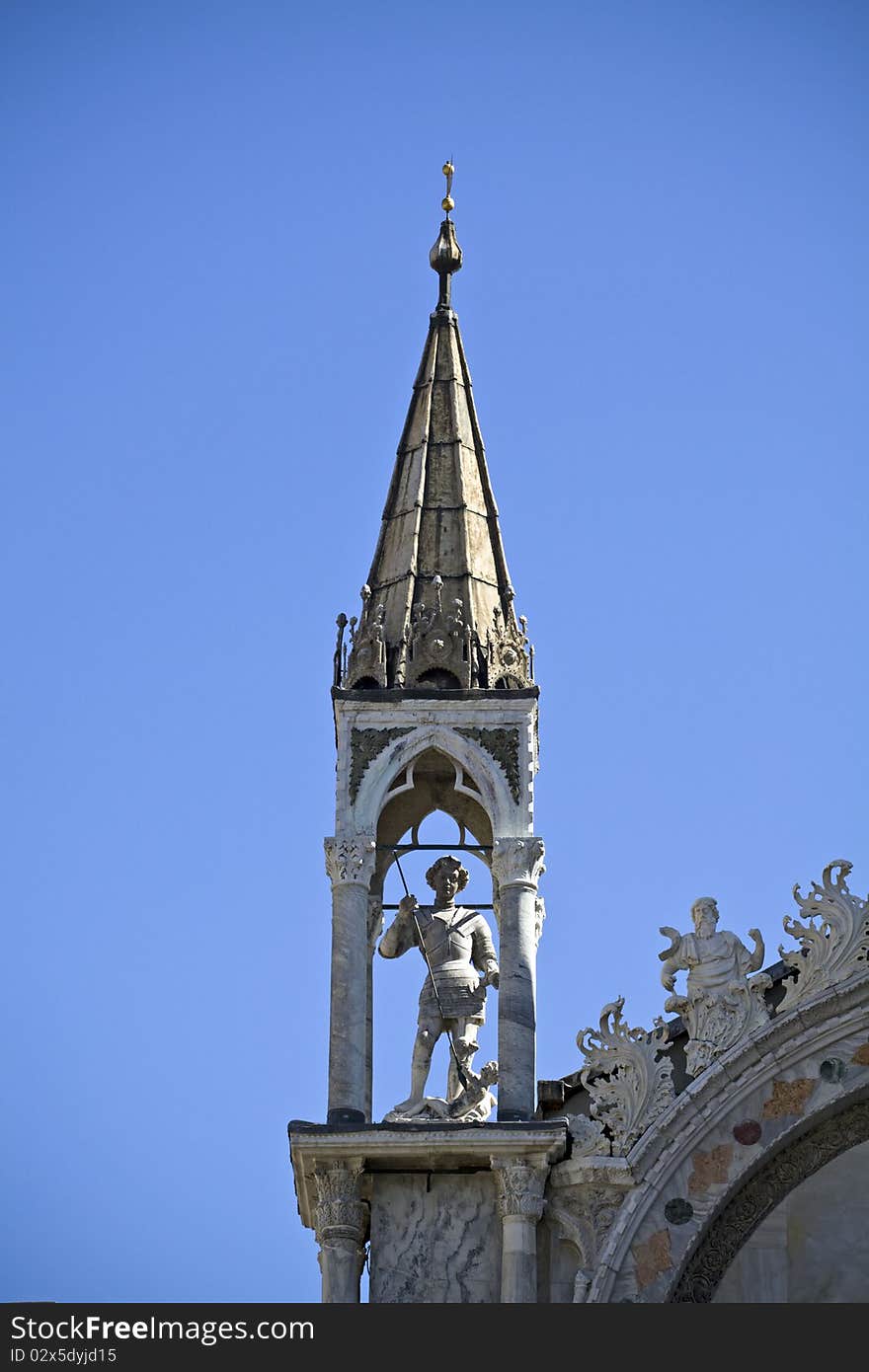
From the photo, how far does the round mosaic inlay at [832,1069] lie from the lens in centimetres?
3045

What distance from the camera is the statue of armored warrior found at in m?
31.0

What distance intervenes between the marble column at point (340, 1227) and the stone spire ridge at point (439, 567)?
13.5 feet

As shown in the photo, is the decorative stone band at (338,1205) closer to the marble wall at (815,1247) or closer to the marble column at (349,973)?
the marble column at (349,973)

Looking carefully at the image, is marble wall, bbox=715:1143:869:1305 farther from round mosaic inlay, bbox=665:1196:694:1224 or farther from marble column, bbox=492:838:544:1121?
marble column, bbox=492:838:544:1121

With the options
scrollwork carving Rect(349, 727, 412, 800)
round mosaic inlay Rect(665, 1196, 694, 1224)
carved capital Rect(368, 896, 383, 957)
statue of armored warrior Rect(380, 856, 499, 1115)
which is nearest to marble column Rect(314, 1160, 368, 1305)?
statue of armored warrior Rect(380, 856, 499, 1115)

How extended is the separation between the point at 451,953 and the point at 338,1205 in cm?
248

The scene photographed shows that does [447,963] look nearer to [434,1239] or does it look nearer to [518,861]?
[518,861]

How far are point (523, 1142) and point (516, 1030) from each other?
109cm

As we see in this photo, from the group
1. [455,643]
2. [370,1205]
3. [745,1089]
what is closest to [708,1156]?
[745,1089]

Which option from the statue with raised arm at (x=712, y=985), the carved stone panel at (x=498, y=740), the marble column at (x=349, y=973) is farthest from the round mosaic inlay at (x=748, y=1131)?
the carved stone panel at (x=498, y=740)

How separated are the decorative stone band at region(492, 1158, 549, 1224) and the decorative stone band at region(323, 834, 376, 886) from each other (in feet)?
8.69

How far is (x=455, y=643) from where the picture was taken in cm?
3206

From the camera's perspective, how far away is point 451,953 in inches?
1238
